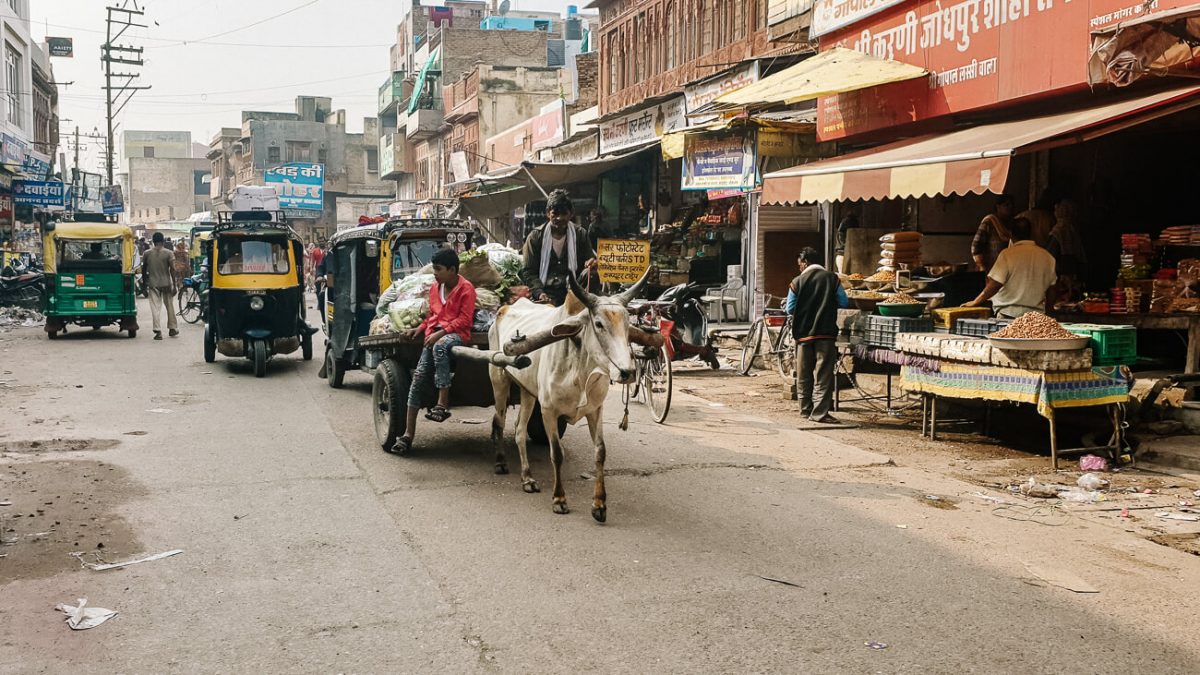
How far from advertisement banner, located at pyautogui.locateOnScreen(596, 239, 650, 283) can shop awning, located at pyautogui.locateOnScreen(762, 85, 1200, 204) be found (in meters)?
3.67

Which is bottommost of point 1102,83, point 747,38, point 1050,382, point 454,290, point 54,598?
point 54,598

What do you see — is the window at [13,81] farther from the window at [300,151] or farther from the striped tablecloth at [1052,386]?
the striped tablecloth at [1052,386]

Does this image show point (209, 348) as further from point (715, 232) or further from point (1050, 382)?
point (1050, 382)

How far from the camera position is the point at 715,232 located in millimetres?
21688

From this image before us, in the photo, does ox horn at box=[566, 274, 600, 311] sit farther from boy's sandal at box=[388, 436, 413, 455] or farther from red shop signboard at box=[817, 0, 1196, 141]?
red shop signboard at box=[817, 0, 1196, 141]

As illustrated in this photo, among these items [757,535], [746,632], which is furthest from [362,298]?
[746,632]

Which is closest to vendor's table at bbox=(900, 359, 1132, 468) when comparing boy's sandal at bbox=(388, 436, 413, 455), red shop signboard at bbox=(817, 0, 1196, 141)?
red shop signboard at bbox=(817, 0, 1196, 141)

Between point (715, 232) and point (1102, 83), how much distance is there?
1121 centimetres

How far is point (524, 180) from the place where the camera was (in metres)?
24.8

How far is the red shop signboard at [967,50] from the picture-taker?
38.0 feet

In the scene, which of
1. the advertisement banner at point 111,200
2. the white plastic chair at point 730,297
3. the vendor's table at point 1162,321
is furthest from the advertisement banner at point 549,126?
the vendor's table at point 1162,321

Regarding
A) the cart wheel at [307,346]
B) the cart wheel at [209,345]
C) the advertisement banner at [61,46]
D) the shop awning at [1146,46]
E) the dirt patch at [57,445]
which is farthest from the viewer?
the advertisement banner at [61,46]

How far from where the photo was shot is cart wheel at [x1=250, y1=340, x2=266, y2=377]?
50.1 ft

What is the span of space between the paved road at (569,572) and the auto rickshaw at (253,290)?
5.72 meters
